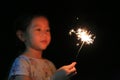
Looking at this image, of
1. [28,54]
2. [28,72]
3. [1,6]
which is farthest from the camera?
[1,6]

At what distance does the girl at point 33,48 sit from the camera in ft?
6.48

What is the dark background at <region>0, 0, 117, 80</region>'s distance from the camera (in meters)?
2.53

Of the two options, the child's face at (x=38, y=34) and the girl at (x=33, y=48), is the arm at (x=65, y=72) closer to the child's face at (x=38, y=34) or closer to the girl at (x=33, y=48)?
the girl at (x=33, y=48)

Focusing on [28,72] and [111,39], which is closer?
[28,72]

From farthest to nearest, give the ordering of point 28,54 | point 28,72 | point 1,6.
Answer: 1. point 1,6
2. point 28,54
3. point 28,72

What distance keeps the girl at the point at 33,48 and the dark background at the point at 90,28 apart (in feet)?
1.26

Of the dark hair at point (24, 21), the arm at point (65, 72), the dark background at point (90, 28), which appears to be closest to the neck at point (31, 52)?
the dark hair at point (24, 21)

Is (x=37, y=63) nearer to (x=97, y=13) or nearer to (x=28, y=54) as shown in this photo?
(x=28, y=54)

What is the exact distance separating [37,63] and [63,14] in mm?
657

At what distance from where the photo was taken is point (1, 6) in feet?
8.25

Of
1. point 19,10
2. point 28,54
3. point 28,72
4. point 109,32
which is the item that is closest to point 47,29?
point 28,54

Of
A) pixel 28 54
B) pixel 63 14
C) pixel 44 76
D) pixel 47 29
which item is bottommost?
pixel 44 76

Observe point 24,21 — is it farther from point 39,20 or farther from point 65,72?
point 65,72

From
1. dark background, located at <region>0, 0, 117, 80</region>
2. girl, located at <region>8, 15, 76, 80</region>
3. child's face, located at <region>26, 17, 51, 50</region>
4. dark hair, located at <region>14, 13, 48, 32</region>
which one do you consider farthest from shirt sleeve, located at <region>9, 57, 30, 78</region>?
dark background, located at <region>0, 0, 117, 80</region>
